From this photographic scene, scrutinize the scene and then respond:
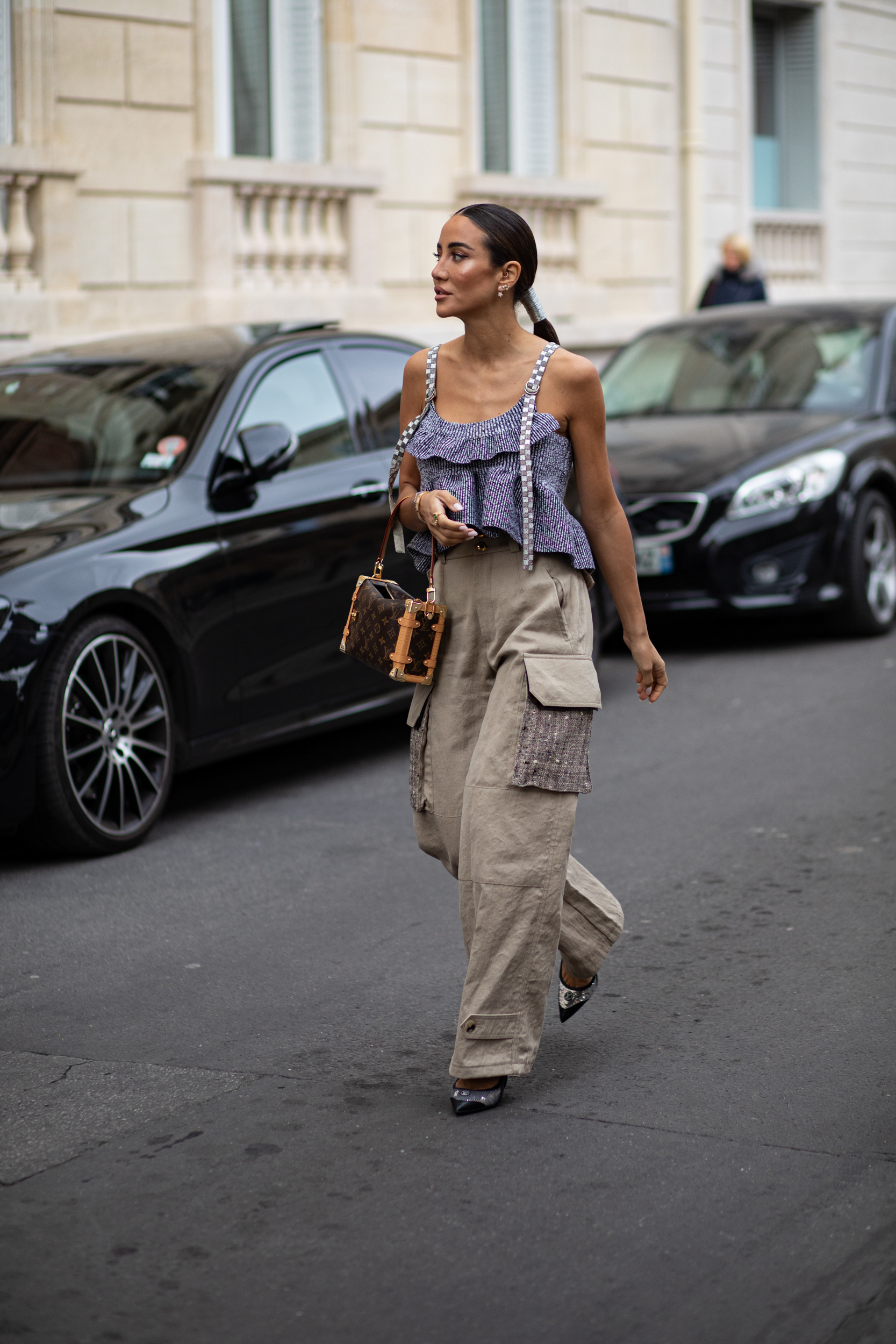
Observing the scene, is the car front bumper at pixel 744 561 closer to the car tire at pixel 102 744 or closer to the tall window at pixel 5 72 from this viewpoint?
the car tire at pixel 102 744

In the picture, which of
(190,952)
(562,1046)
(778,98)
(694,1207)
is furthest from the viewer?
(778,98)

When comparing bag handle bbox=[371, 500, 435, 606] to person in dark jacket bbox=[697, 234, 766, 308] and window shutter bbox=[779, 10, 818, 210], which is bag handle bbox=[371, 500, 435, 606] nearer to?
person in dark jacket bbox=[697, 234, 766, 308]

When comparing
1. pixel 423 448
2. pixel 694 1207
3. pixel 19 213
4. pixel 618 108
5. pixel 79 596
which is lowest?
pixel 694 1207

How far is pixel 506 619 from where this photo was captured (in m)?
3.76

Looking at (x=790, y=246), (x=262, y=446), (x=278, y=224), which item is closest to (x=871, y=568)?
(x=262, y=446)

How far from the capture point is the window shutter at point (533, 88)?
16250mm

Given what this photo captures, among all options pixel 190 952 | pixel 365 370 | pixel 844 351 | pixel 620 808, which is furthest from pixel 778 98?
pixel 190 952

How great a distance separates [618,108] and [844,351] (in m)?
7.41

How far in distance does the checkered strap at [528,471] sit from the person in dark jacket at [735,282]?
11.8 metres

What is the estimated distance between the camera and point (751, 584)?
941 cm

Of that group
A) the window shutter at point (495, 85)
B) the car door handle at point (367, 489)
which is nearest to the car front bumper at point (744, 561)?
the car door handle at point (367, 489)

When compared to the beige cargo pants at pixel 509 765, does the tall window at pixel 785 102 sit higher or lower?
higher

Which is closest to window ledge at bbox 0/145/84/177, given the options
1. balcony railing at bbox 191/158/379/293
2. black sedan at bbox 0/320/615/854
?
balcony railing at bbox 191/158/379/293

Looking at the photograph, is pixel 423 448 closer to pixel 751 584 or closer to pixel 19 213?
pixel 751 584
